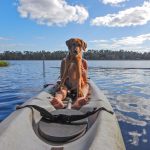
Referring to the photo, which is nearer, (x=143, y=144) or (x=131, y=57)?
(x=143, y=144)

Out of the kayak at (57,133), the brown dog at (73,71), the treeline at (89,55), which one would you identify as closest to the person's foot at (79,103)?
the brown dog at (73,71)

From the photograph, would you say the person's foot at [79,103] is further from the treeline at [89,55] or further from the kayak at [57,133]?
the treeline at [89,55]

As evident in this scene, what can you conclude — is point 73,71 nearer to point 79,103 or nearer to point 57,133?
point 79,103

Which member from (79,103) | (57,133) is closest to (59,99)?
(79,103)

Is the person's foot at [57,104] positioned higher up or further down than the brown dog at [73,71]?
further down

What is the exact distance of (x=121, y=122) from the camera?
709 centimetres

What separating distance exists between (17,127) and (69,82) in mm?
3175

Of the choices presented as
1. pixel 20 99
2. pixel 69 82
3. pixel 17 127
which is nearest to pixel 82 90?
pixel 69 82

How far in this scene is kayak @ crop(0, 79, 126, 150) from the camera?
318 centimetres

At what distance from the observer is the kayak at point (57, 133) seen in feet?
10.4

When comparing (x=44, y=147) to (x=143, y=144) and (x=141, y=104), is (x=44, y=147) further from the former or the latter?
(x=141, y=104)

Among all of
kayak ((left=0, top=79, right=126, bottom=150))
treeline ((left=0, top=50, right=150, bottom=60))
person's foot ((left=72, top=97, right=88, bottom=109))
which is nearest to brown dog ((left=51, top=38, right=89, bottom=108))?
person's foot ((left=72, top=97, right=88, bottom=109))

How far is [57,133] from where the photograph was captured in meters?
3.80

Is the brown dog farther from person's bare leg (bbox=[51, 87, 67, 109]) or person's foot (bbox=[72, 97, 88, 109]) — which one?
person's foot (bbox=[72, 97, 88, 109])
